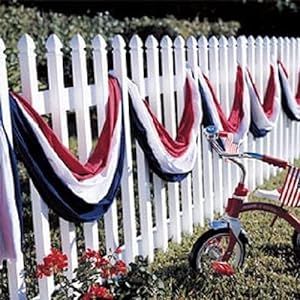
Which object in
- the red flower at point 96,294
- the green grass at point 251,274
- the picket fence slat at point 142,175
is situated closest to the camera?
the red flower at point 96,294

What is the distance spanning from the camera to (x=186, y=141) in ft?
15.9

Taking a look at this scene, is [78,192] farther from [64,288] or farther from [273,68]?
[273,68]

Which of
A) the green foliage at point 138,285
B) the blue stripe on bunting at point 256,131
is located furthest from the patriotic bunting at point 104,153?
the green foliage at point 138,285

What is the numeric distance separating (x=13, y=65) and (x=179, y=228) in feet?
11.5

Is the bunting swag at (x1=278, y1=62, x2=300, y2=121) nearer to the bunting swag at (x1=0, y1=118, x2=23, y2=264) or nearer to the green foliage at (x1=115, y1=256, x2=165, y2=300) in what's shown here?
the green foliage at (x1=115, y1=256, x2=165, y2=300)

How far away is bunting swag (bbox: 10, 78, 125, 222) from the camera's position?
338cm

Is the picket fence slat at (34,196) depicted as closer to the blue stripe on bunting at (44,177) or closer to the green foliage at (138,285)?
the blue stripe on bunting at (44,177)

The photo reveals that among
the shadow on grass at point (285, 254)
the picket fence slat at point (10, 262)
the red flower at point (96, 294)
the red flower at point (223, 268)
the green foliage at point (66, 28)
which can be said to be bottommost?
the shadow on grass at point (285, 254)

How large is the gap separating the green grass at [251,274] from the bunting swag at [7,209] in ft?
3.66

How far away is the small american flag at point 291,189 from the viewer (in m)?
4.17

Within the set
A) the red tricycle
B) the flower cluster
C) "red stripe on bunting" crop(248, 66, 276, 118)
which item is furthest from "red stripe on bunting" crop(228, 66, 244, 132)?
the flower cluster

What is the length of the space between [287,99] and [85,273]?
4.12 meters

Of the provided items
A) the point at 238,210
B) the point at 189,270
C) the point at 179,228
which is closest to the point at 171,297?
the point at 189,270

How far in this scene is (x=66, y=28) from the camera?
403 inches
